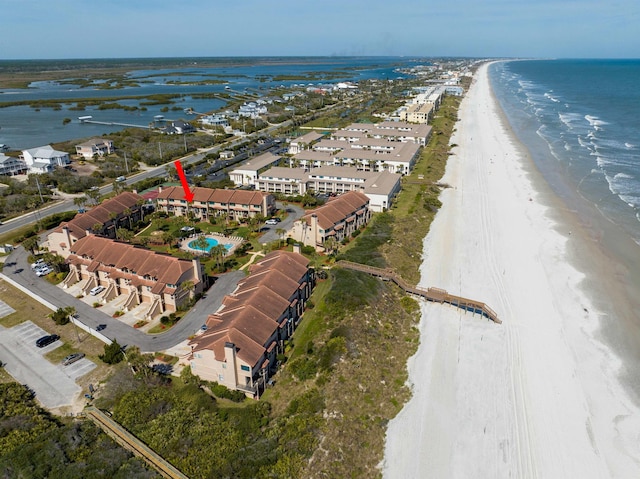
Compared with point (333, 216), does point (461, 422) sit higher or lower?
lower

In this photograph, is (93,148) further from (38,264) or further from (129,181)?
(38,264)

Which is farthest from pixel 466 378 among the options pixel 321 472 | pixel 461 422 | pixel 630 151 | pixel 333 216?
pixel 630 151

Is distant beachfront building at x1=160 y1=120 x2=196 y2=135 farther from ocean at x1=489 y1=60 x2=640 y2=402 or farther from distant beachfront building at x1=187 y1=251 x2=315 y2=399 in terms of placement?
distant beachfront building at x1=187 y1=251 x2=315 y2=399

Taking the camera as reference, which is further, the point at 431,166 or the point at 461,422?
the point at 431,166

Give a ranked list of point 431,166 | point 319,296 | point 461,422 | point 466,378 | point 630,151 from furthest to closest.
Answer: point 630,151, point 431,166, point 319,296, point 466,378, point 461,422

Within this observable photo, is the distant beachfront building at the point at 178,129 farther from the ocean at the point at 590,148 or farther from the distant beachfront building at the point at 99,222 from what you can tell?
the ocean at the point at 590,148

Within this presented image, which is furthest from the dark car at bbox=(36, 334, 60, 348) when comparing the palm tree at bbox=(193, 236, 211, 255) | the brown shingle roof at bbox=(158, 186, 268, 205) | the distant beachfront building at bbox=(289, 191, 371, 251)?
the brown shingle roof at bbox=(158, 186, 268, 205)

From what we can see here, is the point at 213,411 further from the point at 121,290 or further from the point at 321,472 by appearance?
the point at 121,290
